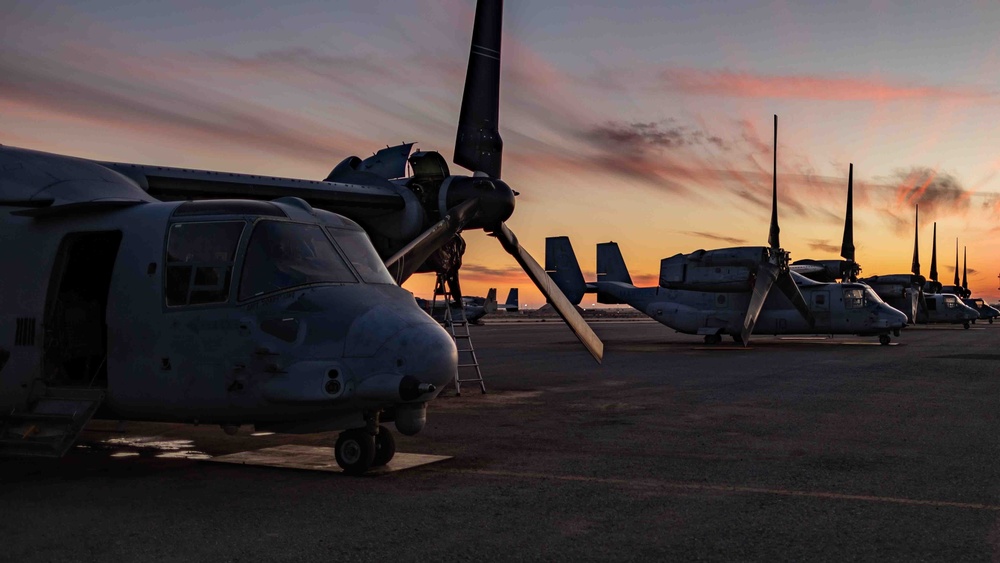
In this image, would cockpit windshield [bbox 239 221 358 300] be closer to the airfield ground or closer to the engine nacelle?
the airfield ground

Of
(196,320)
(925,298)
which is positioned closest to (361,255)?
(196,320)

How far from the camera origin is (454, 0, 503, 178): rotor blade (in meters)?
15.1

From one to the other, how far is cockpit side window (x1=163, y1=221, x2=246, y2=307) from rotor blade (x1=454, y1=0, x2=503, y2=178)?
25.2 feet

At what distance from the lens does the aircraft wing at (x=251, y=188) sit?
11258 mm

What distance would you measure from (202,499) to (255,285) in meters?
2.01

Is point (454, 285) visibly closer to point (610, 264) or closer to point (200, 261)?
point (200, 261)

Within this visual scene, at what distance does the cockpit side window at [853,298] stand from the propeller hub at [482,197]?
23877 mm

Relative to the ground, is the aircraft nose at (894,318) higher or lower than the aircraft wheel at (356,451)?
higher

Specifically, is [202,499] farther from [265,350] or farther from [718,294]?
[718,294]

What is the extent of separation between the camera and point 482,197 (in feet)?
46.7

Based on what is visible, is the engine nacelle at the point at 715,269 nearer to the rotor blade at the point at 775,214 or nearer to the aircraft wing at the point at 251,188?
the rotor blade at the point at 775,214

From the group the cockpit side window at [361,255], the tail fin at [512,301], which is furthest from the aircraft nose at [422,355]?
the tail fin at [512,301]

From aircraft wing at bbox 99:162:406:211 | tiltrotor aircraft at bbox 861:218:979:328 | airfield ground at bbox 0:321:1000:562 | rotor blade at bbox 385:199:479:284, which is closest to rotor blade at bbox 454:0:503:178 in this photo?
rotor blade at bbox 385:199:479:284

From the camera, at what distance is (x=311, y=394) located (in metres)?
7.35
